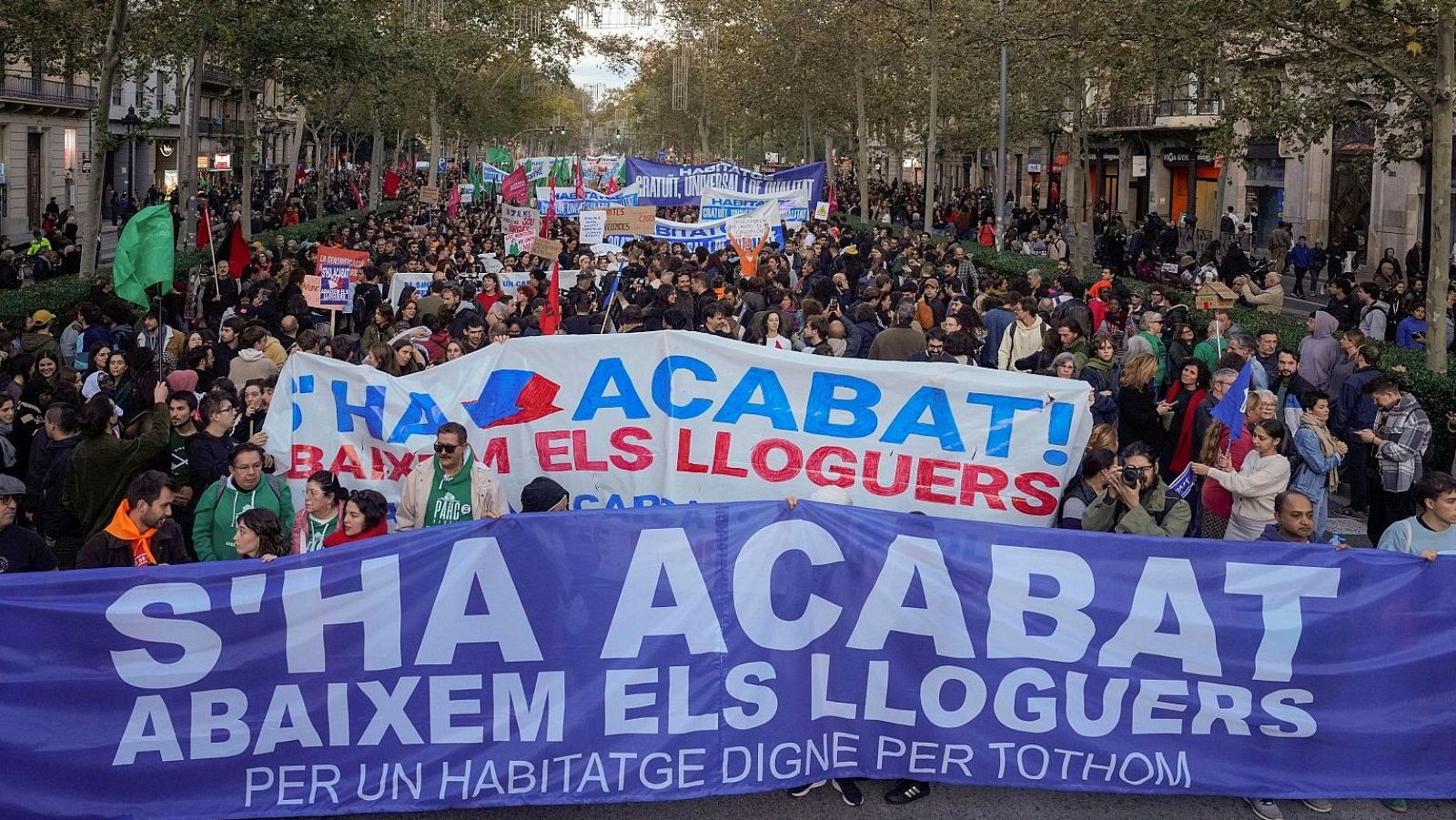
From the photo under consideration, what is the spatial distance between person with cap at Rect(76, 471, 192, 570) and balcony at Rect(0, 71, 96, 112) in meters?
38.8

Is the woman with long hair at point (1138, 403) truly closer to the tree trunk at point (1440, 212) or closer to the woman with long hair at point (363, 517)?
the tree trunk at point (1440, 212)

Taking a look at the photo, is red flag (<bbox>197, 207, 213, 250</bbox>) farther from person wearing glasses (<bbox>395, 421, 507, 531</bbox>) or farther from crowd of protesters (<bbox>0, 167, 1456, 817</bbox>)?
person wearing glasses (<bbox>395, 421, 507, 531</bbox>)

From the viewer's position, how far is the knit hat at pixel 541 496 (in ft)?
24.5

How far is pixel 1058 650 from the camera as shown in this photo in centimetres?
600

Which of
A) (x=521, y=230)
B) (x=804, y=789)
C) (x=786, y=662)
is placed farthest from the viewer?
(x=521, y=230)

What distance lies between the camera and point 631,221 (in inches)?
851

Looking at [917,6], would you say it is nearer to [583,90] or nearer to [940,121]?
[940,121]

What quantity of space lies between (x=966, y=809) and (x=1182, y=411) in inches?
199

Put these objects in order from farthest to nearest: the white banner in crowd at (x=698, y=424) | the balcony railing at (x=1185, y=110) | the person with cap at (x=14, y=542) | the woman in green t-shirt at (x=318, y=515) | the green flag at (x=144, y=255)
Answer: the balcony railing at (x=1185, y=110)
the green flag at (x=144, y=255)
the white banner in crowd at (x=698, y=424)
the woman in green t-shirt at (x=318, y=515)
the person with cap at (x=14, y=542)

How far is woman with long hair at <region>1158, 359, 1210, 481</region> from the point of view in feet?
33.0

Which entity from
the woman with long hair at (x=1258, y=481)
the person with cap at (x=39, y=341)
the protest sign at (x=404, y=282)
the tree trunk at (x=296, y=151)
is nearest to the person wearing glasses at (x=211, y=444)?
the person with cap at (x=39, y=341)

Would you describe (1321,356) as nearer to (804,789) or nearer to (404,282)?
(804,789)

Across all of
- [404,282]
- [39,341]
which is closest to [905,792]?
[39,341]

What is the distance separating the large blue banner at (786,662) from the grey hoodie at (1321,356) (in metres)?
6.56
